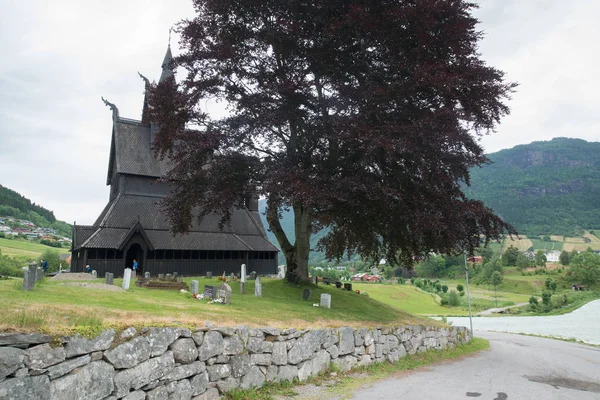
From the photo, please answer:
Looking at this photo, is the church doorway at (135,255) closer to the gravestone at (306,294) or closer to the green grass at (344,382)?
the gravestone at (306,294)

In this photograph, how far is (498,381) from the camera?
A: 13.0 m

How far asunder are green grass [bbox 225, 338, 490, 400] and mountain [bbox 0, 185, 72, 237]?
18816 cm

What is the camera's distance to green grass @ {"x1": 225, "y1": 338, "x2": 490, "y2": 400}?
31.8ft

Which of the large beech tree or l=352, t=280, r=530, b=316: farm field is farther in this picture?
l=352, t=280, r=530, b=316: farm field


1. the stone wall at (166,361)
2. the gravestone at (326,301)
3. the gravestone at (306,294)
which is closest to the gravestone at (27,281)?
the stone wall at (166,361)

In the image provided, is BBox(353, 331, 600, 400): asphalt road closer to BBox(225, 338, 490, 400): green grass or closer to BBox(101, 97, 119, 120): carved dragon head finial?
BBox(225, 338, 490, 400): green grass

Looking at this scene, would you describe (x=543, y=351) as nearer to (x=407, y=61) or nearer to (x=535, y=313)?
(x=407, y=61)

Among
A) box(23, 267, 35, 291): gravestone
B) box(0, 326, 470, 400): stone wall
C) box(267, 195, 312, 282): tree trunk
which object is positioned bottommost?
box(0, 326, 470, 400): stone wall

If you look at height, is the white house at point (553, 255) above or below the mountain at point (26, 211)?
below

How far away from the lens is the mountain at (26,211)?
169 meters

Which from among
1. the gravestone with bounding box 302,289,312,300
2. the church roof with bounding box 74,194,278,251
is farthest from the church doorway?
the gravestone with bounding box 302,289,312,300

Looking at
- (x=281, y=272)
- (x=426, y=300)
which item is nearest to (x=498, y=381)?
(x=281, y=272)

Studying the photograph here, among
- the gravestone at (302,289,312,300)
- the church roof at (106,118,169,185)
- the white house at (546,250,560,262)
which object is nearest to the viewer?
the gravestone at (302,289,312,300)

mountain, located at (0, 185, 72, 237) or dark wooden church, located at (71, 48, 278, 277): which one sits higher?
mountain, located at (0, 185, 72, 237)
